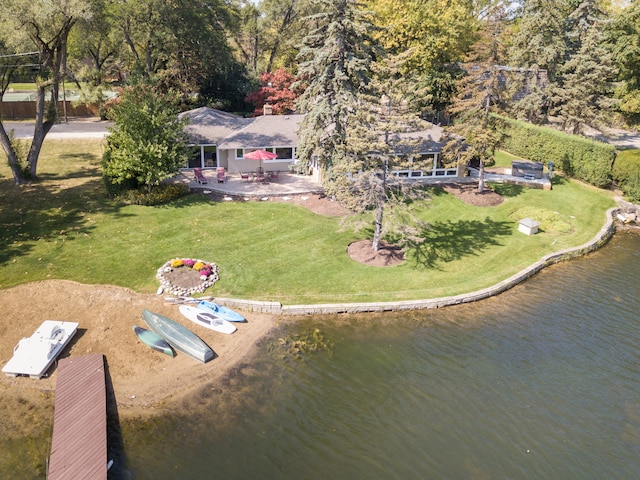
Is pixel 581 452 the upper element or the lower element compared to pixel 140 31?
lower

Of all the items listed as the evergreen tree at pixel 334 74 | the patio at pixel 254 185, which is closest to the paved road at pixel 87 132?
the patio at pixel 254 185

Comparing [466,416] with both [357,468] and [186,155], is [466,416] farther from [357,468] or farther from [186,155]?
[186,155]

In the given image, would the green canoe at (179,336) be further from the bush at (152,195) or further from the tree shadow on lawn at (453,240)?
the tree shadow on lawn at (453,240)

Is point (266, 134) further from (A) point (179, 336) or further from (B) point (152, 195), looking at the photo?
(A) point (179, 336)

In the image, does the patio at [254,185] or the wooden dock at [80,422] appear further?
the patio at [254,185]

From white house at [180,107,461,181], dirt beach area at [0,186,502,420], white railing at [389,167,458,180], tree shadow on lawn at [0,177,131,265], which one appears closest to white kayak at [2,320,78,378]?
dirt beach area at [0,186,502,420]

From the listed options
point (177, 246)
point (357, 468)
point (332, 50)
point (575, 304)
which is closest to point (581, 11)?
point (332, 50)

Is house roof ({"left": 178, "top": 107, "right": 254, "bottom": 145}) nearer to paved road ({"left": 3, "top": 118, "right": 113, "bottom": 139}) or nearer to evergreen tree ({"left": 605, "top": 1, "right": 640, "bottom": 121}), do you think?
paved road ({"left": 3, "top": 118, "right": 113, "bottom": 139})
